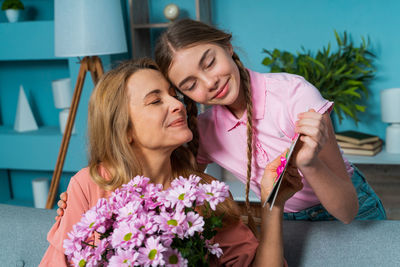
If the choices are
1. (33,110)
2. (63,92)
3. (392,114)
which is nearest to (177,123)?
(392,114)

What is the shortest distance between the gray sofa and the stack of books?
1.62m

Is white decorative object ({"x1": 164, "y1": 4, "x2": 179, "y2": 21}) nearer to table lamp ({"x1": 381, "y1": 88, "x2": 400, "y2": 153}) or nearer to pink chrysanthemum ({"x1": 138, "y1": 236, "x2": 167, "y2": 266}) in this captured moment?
table lamp ({"x1": 381, "y1": 88, "x2": 400, "y2": 153})

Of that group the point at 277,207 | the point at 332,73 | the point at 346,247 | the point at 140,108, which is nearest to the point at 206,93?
the point at 140,108

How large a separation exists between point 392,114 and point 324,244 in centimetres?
188

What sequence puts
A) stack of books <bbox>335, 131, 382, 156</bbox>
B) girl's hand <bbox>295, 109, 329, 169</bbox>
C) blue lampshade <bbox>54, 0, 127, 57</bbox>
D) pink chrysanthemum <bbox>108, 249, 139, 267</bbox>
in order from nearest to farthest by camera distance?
1. pink chrysanthemum <bbox>108, 249, 139, 267</bbox>
2. girl's hand <bbox>295, 109, 329, 169</bbox>
3. blue lampshade <bbox>54, 0, 127, 57</bbox>
4. stack of books <bbox>335, 131, 382, 156</bbox>

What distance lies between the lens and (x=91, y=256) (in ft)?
3.04

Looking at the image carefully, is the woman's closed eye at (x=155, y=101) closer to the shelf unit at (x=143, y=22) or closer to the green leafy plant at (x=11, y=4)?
the shelf unit at (x=143, y=22)

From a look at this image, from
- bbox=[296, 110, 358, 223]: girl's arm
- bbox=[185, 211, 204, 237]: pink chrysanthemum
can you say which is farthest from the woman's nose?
bbox=[185, 211, 204, 237]: pink chrysanthemum

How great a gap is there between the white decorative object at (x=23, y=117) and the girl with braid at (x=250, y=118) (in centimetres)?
221

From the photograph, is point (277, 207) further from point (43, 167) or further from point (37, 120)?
point (37, 120)

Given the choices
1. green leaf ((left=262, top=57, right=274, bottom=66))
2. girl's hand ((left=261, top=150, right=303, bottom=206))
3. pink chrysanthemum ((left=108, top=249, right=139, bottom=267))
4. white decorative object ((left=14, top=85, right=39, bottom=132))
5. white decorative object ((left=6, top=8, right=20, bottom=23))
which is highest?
white decorative object ((left=6, top=8, right=20, bottom=23))

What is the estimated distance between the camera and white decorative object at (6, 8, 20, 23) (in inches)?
134

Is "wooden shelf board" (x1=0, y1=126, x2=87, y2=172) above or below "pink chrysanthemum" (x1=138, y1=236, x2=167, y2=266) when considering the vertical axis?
below

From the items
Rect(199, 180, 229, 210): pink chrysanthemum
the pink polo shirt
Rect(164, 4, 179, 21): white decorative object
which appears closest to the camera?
Rect(199, 180, 229, 210): pink chrysanthemum
